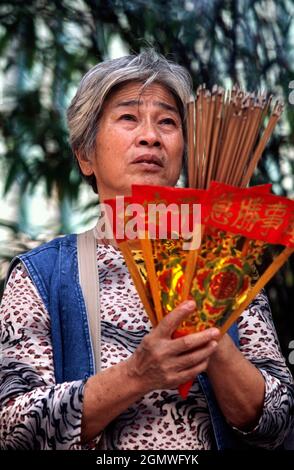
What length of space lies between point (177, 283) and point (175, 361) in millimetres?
108

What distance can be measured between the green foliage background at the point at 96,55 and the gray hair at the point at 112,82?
0.90 metres

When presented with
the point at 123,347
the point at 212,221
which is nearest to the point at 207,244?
the point at 212,221

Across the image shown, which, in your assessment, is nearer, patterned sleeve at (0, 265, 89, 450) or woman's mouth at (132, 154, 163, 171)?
patterned sleeve at (0, 265, 89, 450)

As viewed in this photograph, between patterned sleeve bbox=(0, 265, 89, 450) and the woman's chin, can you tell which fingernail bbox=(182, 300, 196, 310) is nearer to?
patterned sleeve bbox=(0, 265, 89, 450)

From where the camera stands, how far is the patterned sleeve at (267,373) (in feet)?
5.03

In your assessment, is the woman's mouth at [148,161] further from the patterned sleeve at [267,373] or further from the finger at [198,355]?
the finger at [198,355]

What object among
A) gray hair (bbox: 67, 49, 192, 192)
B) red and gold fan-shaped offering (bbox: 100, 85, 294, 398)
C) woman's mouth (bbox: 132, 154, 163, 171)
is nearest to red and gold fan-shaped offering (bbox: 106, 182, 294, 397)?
red and gold fan-shaped offering (bbox: 100, 85, 294, 398)

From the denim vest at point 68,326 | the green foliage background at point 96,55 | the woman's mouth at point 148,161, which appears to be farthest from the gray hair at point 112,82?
the green foliage background at point 96,55

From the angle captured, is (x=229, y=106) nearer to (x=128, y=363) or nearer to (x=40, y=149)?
(x=128, y=363)

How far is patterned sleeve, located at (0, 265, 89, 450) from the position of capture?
4.75 feet

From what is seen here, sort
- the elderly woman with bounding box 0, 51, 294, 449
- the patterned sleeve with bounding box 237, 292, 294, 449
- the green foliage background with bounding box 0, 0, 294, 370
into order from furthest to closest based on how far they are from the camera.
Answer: the green foliage background with bounding box 0, 0, 294, 370, the patterned sleeve with bounding box 237, 292, 294, 449, the elderly woman with bounding box 0, 51, 294, 449

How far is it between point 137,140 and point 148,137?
0.9 inches

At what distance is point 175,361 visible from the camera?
1333 millimetres
